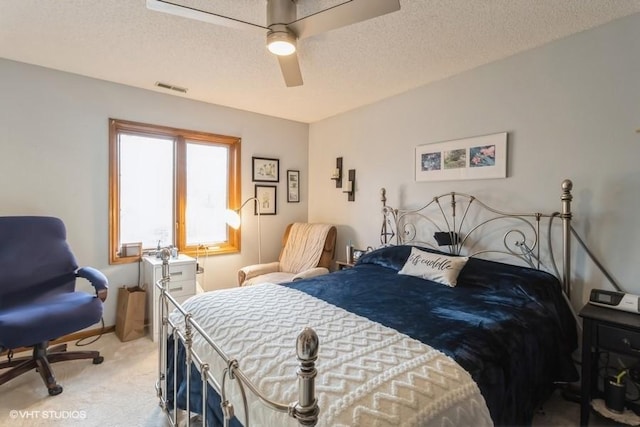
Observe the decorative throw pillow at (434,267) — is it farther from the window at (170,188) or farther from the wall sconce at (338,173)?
the window at (170,188)

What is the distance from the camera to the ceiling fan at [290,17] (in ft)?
4.93

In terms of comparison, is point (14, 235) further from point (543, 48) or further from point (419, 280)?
point (543, 48)

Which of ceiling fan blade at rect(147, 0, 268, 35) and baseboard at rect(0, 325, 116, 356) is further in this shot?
baseboard at rect(0, 325, 116, 356)

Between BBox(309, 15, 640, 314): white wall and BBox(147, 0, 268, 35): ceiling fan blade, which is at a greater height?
BBox(147, 0, 268, 35): ceiling fan blade

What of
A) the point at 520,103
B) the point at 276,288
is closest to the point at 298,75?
the point at 276,288

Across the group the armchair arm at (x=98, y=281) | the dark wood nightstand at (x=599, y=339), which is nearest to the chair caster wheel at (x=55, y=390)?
the armchair arm at (x=98, y=281)

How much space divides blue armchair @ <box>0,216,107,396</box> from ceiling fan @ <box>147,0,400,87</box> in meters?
2.03

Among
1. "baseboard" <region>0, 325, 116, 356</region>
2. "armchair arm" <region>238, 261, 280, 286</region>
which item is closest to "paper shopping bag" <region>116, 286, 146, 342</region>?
"baseboard" <region>0, 325, 116, 356</region>

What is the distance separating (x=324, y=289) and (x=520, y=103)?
81.1 inches

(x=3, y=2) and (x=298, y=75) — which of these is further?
(x=298, y=75)

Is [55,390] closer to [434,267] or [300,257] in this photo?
[300,257]

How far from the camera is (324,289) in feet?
7.24

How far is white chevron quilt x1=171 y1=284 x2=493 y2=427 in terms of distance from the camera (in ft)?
3.25

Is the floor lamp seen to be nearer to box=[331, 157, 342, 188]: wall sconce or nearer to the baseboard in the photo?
box=[331, 157, 342, 188]: wall sconce
